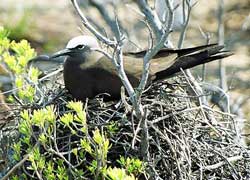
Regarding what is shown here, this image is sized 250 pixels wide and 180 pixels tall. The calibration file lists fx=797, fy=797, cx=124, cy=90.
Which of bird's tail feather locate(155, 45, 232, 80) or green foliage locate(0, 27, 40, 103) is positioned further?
bird's tail feather locate(155, 45, 232, 80)

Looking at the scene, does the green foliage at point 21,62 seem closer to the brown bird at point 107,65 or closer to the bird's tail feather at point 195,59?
the brown bird at point 107,65

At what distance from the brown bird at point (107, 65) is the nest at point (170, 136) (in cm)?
8

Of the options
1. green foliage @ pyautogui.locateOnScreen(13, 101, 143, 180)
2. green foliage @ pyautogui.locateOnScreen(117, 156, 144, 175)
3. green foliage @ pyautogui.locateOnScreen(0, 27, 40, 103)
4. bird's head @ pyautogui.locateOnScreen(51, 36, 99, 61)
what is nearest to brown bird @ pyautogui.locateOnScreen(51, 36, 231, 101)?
bird's head @ pyautogui.locateOnScreen(51, 36, 99, 61)

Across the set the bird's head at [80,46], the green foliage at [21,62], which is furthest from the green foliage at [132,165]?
the bird's head at [80,46]

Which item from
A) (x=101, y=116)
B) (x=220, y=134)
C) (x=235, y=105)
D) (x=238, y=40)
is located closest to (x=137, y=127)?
(x=101, y=116)

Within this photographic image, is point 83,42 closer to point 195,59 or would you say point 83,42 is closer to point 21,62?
point 21,62

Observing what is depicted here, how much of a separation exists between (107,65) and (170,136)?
587 mm

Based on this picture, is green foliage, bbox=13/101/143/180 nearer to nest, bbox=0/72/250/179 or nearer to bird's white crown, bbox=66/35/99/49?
nest, bbox=0/72/250/179

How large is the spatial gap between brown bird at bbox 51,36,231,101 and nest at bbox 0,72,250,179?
8 cm

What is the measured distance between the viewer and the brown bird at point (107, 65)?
14.1 ft

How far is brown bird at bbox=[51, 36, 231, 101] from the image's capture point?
4.29 metres

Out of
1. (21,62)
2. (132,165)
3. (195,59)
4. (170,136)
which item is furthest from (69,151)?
(195,59)

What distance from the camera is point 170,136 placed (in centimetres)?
405

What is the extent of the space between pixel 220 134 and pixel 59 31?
731cm
